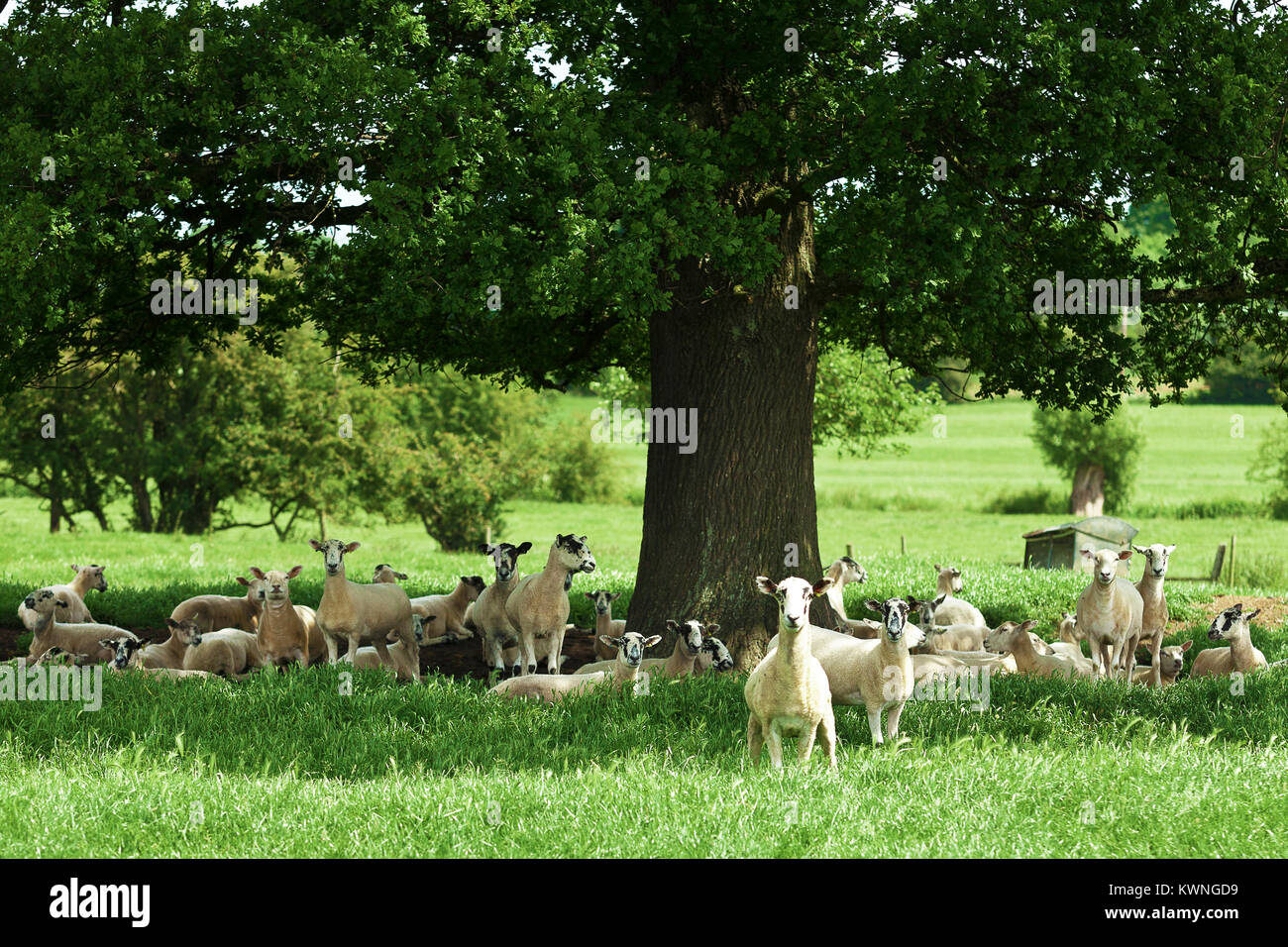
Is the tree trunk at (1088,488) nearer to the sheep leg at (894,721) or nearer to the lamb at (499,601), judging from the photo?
the lamb at (499,601)

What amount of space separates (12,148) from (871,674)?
9413 millimetres

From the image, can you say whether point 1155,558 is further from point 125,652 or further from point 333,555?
point 125,652

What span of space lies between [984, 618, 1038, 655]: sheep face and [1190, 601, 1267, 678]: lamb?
1976 millimetres

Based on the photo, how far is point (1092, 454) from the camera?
62.5m

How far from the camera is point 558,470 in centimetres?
7125

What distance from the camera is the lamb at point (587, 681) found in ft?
38.4

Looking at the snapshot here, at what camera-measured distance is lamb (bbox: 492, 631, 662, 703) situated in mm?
11695

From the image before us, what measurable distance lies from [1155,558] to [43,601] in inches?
510

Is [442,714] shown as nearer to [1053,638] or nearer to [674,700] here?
[674,700]

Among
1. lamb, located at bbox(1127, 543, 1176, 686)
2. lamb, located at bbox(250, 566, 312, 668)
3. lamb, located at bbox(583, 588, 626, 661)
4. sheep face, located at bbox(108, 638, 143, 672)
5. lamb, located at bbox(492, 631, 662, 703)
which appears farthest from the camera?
lamb, located at bbox(583, 588, 626, 661)

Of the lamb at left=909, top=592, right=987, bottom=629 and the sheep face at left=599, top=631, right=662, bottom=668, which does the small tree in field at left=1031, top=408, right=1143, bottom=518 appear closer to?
the lamb at left=909, top=592, right=987, bottom=629

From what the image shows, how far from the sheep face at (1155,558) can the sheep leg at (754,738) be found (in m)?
7.14

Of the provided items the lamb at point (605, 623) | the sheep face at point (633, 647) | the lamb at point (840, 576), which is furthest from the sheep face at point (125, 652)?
the lamb at point (840, 576)

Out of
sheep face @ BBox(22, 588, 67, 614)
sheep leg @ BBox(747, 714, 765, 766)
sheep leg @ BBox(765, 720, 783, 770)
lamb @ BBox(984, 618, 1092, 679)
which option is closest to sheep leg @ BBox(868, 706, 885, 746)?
sheep leg @ BBox(747, 714, 765, 766)
